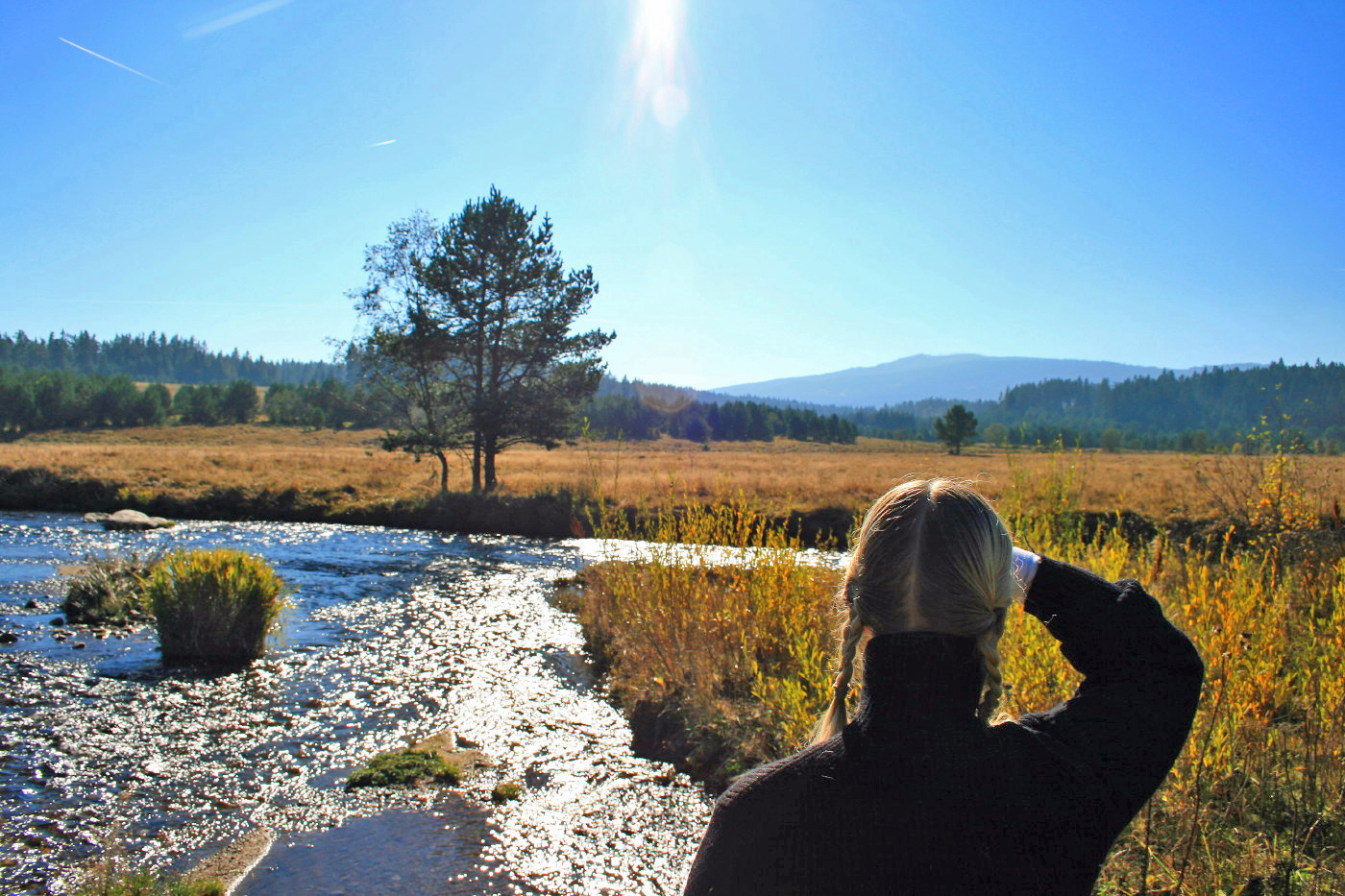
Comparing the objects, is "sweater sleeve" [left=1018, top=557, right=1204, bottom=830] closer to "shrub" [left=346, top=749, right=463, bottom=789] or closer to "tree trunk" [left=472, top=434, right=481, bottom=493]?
"shrub" [left=346, top=749, right=463, bottom=789]

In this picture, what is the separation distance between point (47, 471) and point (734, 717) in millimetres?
29698

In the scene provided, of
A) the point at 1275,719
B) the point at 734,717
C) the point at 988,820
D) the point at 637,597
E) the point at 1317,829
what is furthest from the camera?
the point at 637,597

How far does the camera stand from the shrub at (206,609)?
9617mm

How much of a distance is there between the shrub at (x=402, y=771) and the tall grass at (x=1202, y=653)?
226 cm

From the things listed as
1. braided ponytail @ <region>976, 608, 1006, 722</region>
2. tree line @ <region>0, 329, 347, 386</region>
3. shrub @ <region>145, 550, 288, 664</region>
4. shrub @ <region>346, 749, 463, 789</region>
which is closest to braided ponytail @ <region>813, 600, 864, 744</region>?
braided ponytail @ <region>976, 608, 1006, 722</region>

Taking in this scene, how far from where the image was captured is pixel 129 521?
20.8m

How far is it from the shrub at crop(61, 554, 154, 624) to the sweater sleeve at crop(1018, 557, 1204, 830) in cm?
1232

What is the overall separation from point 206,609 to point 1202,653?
10.4 metres

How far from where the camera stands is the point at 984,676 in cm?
142

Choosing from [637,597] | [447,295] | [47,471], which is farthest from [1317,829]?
[47,471]

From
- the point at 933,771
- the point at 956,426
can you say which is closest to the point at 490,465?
the point at 933,771

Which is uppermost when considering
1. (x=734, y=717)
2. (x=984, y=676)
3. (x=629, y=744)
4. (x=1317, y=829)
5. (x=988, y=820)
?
(x=984, y=676)

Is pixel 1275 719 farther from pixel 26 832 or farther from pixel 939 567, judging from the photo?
pixel 26 832

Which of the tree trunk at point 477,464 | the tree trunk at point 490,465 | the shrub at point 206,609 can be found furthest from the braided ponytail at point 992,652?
the tree trunk at point 477,464
